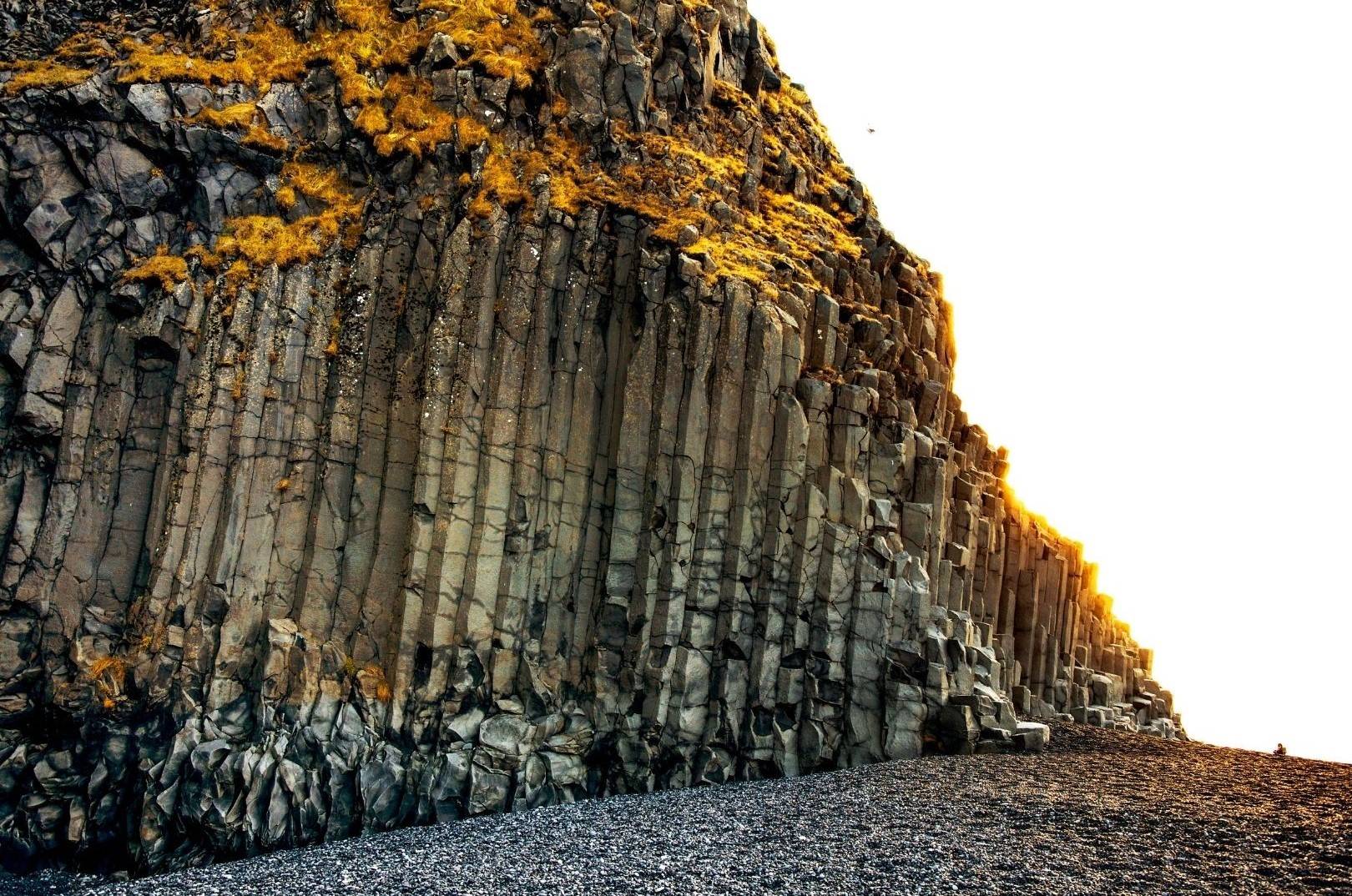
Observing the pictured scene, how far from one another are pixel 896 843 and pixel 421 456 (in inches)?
558

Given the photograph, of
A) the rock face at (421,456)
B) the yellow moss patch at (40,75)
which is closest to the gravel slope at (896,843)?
the rock face at (421,456)

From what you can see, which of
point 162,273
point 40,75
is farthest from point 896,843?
point 40,75

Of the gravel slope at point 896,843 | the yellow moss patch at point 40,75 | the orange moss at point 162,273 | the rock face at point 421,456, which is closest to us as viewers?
the gravel slope at point 896,843

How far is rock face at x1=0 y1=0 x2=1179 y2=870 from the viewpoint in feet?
78.8

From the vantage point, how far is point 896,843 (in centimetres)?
1856

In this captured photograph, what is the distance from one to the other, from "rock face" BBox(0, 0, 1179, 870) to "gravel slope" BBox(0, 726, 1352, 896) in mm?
2089

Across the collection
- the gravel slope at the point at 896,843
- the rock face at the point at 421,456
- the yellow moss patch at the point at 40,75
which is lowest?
the gravel slope at the point at 896,843

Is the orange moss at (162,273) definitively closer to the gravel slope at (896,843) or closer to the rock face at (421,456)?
the rock face at (421,456)

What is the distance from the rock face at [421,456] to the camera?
24.0 m

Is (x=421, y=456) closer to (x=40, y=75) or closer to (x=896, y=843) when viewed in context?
(x=896, y=843)

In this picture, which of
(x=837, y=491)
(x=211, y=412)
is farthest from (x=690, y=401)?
(x=211, y=412)

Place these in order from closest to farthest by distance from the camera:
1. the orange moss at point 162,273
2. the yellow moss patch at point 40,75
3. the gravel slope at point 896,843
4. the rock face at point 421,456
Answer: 1. the gravel slope at point 896,843
2. the rock face at point 421,456
3. the orange moss at point 162,273
4. the yellow moss patch at point 40,75

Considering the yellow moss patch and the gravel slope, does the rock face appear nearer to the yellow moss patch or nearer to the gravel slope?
the yellow moss patch

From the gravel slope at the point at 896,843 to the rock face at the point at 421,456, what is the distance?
6.85 feet
